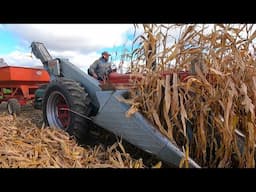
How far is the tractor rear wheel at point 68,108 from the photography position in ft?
10.3

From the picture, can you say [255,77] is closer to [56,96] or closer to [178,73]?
[178,73]

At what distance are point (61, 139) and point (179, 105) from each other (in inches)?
52.0

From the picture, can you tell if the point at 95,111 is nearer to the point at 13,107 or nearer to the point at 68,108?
the point at 68,108

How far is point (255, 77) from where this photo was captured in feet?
7.94

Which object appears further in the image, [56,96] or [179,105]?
[56,96]

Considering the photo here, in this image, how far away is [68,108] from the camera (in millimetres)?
3260

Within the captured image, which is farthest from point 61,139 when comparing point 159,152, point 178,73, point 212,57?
point 212,57

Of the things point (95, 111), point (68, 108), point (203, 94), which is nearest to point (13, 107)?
point (68, 108)

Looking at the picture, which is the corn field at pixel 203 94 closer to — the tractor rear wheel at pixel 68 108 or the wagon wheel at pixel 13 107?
the tractor rear wheel at pixel 68 108

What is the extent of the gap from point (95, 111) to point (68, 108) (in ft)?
1.00

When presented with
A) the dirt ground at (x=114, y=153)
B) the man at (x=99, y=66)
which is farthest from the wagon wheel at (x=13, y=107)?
the dirt ground at (x=114, y=153)

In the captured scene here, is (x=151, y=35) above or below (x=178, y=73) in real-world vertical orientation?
above
